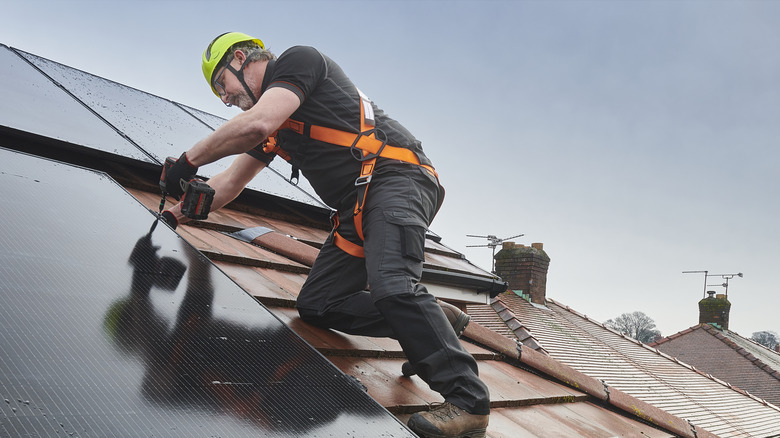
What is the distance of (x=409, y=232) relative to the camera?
211cm

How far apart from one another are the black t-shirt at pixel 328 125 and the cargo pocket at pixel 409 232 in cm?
33

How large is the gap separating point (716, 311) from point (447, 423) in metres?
27.4

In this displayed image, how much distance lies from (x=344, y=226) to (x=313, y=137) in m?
0.43

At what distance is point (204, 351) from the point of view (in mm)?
1512

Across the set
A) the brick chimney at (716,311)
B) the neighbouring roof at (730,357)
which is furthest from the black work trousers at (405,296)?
the brick chimney at (716,311)

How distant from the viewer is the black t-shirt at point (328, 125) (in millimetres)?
2373

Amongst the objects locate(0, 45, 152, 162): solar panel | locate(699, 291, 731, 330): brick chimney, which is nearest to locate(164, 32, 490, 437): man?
→ locate(0, 45, 152, 162): solar panel

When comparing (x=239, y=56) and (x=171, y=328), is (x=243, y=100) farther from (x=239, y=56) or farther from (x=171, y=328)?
(x=171, y=328)

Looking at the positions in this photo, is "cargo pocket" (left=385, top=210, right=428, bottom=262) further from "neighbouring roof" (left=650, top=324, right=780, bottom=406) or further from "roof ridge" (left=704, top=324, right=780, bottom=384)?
"roof ridge" (left=704, top=324, right=780, bottom=384)

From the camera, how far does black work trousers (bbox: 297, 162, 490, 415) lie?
198 cm

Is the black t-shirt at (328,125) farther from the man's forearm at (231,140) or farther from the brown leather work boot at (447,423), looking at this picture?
the brown leather work boot at (447,423)

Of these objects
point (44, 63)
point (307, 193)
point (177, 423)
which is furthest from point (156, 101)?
point (177, 423)

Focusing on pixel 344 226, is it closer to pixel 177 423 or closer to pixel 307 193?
pixel 177 423

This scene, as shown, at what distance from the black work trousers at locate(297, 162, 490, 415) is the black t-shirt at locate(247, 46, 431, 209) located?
133mm
